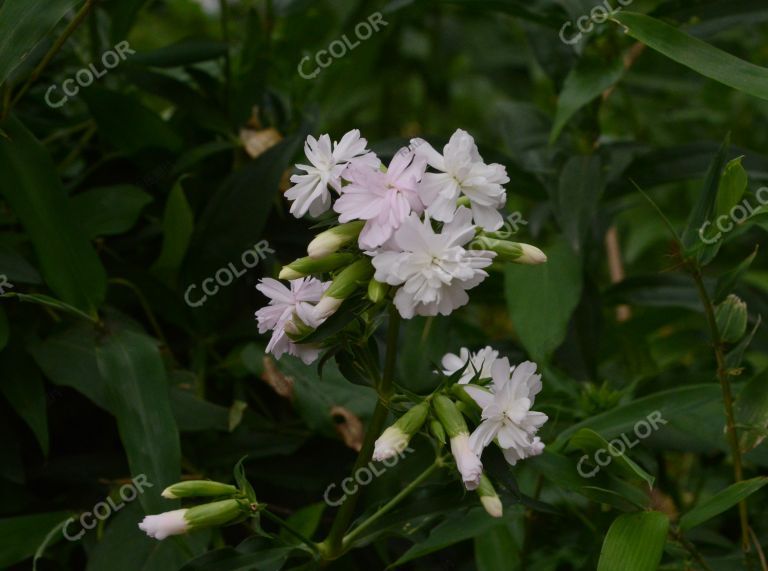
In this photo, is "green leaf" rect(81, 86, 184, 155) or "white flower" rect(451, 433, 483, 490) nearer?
"white flower" rect(451, 433, 483, 490)

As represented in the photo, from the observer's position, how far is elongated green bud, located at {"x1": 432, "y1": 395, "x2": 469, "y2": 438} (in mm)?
571

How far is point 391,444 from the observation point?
558 mm

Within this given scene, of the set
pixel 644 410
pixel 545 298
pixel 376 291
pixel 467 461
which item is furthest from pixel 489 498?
pixel 545 298

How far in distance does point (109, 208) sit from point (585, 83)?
49 centimetres

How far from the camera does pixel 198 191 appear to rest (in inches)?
39.8

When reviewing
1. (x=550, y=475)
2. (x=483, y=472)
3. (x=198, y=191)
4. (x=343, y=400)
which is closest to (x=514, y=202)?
(x=198, y=191)

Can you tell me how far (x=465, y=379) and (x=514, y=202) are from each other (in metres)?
1.02

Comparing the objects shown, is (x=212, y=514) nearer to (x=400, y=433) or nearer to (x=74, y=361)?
(x=400, y=433)

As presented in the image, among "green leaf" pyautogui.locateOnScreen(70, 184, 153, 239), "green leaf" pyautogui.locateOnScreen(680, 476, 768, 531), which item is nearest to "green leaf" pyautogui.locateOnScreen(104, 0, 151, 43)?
"green leaf" pyautogui.locateOnScreen(70, 184, 153, 239)

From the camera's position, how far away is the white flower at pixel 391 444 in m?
0.55

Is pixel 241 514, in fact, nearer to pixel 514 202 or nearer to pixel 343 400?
pixel 343 400

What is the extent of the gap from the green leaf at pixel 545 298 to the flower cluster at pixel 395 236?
29 cm

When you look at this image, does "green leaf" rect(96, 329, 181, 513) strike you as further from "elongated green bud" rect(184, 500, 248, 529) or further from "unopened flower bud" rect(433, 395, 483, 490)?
"unopened flower bud" rect(433, 395, 483, 490)

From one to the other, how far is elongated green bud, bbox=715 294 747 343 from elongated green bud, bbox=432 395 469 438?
0.25 meters
